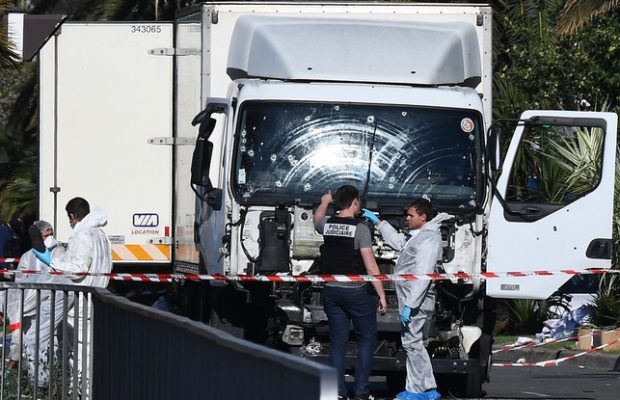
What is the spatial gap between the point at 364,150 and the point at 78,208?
2.53m

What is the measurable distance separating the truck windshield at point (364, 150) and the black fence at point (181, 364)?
11.5ft

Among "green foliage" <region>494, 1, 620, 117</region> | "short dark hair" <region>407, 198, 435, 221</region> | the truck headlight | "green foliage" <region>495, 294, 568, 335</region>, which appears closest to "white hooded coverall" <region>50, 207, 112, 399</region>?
the truck headlight

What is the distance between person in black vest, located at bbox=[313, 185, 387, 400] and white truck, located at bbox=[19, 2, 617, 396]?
0.53 metres

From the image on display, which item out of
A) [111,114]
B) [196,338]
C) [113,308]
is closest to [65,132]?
[111,114]

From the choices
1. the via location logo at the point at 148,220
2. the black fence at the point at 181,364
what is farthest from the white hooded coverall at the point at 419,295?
the via location logo at the point at 148,220

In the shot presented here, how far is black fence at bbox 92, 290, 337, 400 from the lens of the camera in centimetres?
465

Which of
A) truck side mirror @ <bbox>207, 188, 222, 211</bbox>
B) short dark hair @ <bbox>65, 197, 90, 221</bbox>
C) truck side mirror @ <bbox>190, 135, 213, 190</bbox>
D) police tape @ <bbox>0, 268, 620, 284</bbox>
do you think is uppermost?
truck side mirror @ <bbox>190, 135, 213, 190</bbox>

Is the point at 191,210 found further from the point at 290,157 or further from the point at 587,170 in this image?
the point at 587,170

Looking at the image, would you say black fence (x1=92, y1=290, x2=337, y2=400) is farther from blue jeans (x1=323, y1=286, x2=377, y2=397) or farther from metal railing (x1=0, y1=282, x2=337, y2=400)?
blue jeans (x1=323, y1=286, x2=377, y2=397)

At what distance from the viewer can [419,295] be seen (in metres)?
11.4

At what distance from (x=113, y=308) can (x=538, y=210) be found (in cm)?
513

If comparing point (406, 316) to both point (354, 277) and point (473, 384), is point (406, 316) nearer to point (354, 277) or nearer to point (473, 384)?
point (354, 277)

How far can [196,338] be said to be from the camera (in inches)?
240

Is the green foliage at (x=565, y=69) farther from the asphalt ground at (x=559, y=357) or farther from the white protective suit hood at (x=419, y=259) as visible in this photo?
the white protective suit hood at (x=419, y=259)
